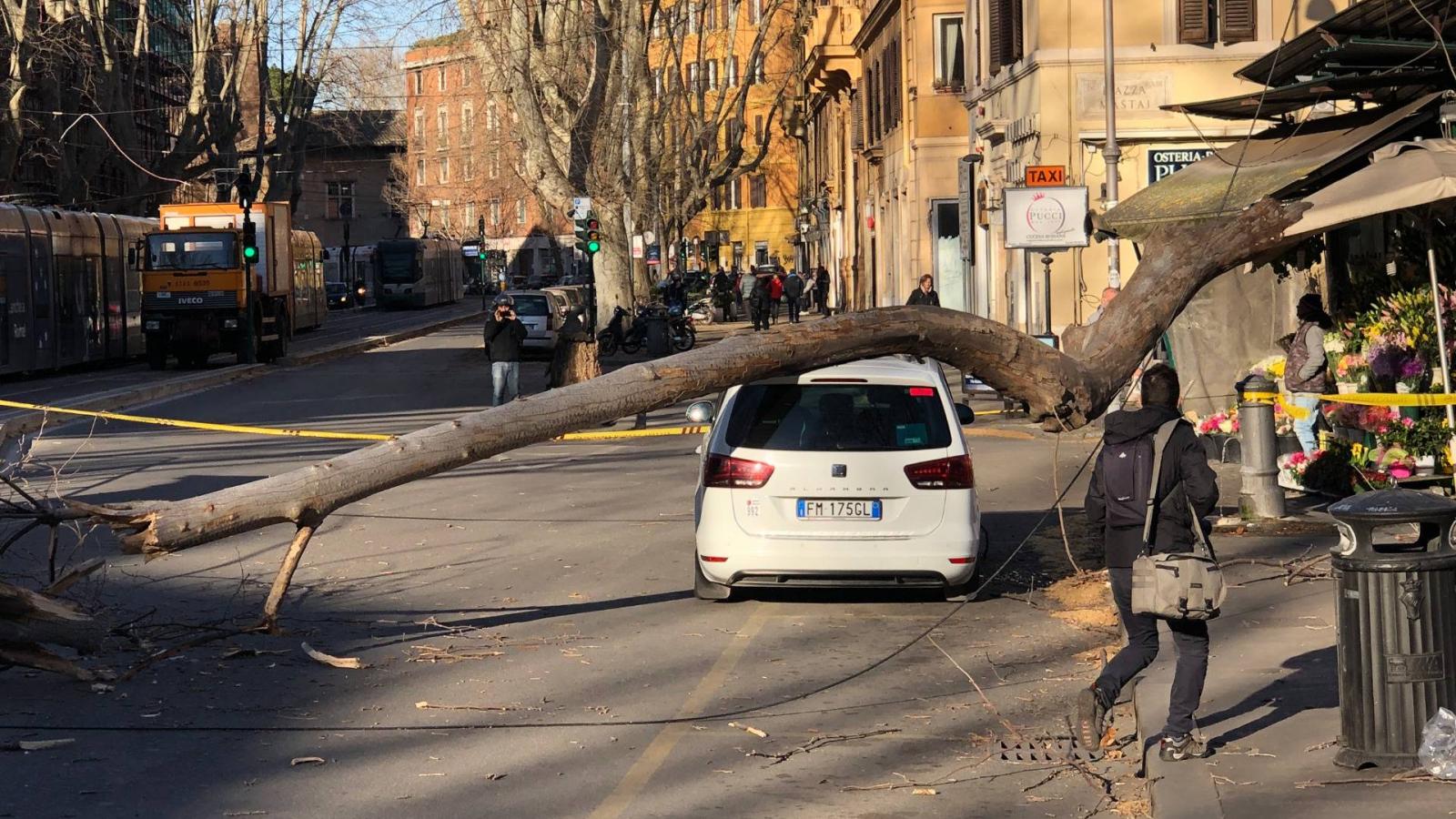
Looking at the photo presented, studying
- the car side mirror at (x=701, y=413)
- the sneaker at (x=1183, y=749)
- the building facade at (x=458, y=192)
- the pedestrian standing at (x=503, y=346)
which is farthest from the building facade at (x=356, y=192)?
the sneaker at (x=1183, y=749)

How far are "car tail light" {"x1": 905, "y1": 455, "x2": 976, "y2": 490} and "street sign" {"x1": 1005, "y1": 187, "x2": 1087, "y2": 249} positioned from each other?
38.6 ft

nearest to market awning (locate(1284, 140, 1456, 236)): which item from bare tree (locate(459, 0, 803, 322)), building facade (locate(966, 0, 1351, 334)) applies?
building facade (locate(966, 0, 1351, 334))

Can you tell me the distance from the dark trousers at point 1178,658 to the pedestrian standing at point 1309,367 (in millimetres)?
8036

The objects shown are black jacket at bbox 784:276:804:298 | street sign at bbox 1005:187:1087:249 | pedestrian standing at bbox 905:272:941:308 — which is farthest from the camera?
black jacket at bbox 784:276:804:298

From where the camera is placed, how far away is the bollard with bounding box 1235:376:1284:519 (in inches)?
556

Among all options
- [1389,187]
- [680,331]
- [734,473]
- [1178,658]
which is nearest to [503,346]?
[734,473]

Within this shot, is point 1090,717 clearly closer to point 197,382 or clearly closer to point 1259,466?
point 1259,466

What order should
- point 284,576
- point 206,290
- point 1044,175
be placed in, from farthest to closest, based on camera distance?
point 206,290, point 1044,175, point 284,576

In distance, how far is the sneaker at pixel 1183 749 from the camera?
7.22 metres

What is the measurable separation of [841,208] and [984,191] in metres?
32.6

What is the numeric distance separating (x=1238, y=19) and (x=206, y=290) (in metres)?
22.2

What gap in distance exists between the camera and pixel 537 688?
29.6 feet

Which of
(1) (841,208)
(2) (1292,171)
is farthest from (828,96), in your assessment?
(2) (1292,171)

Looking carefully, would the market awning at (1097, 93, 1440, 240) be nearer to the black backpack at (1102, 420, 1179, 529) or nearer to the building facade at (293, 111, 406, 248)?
the black backpack at (1102, 420, 1179, 529)
